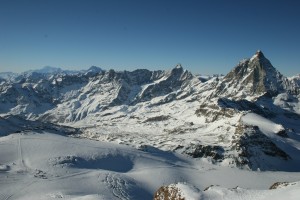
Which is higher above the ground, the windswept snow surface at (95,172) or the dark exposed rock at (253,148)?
the dark exposed rock at (253,148)

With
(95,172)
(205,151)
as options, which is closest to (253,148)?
(205,151)

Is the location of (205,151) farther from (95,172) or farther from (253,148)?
(95,172)

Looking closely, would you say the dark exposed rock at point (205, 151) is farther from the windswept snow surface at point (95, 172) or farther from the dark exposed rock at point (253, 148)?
the dark exposed rock at point (253, 148)

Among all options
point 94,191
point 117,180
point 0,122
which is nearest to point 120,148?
point 117,180

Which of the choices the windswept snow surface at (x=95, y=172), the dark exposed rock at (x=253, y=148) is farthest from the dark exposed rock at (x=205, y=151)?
the dark exposed rock at (x=253, y=148)

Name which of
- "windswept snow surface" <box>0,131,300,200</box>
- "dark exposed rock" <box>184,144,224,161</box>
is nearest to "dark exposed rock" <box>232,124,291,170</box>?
"dark exposed rock" <box>184,144,224,161</box>

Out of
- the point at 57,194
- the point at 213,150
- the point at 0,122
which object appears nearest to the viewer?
the point at 57,194

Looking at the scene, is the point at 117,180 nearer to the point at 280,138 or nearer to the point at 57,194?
the point at 57,194

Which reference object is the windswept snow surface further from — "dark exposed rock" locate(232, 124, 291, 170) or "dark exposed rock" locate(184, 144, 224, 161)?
"dark exposed rock" locate(232, 124, 291, 170)
